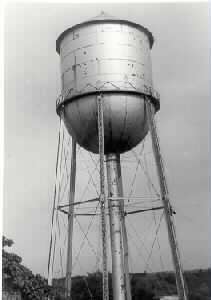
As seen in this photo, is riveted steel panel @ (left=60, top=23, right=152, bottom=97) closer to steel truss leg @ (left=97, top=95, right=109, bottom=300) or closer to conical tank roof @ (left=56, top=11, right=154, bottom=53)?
conical tank roof @ (left=56, top=11, right=154, bottom=53)

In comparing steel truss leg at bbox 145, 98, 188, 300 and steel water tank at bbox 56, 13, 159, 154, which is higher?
steel water tank at bbox 56, 13, 159, 154

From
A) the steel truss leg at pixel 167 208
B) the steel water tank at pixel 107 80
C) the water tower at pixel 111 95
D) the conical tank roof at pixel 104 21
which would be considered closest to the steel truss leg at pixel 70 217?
the water tower at pixel 111 95

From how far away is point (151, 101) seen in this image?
13.7 m

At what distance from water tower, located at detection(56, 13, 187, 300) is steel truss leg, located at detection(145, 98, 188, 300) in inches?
1.1

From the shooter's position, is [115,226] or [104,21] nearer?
[104,21]

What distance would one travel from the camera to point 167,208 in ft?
40.1

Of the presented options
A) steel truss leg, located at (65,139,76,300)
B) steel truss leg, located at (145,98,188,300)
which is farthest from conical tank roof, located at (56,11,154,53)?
steel truss leg, located at (65,139,76,300)

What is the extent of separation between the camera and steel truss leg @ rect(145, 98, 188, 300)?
11438 mm

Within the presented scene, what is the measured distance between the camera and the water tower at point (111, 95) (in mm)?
12969

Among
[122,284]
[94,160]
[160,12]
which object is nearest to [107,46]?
[160,12]

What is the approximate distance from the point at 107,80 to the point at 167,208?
13.0ft

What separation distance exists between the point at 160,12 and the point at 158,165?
4.16 m

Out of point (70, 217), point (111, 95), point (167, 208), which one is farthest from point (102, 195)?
point (111, 95)

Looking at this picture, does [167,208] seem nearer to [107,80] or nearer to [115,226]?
[115,226]
